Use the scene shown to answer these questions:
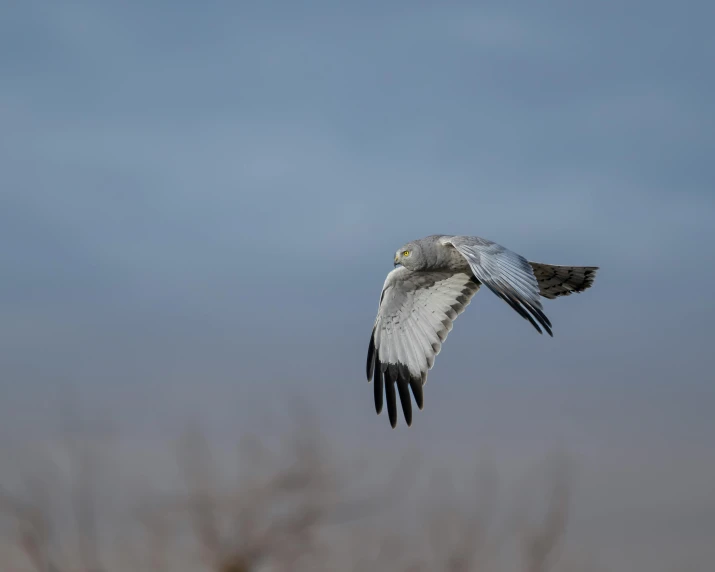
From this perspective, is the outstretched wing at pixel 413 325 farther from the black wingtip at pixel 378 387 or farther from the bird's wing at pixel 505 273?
the bird's wing at pixel 505 273

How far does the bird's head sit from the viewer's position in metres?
9.47

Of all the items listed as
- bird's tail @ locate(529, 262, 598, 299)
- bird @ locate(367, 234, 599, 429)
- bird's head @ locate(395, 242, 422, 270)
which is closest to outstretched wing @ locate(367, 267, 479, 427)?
bird @ locate(367, 234, 599, 429)

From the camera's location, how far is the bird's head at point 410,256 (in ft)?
31.1

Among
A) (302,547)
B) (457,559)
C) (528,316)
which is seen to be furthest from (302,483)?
(528,316)

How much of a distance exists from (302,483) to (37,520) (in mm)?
2061

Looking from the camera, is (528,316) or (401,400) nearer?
(528,316)

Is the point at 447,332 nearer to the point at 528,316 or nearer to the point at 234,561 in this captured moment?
the point at 528,316

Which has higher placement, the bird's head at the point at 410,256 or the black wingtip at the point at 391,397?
the bird's head at the point at 410,256

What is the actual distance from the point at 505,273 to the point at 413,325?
2.33 metres

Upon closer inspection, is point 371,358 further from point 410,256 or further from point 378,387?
point 410,256

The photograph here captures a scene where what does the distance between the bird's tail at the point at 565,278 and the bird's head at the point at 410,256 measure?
165 cm

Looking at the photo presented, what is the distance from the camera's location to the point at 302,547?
5.99 m

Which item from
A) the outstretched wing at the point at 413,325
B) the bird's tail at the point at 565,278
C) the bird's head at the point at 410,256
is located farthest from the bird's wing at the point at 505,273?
the bird's tail at the point at 565,278

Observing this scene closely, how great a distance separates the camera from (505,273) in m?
8.22
